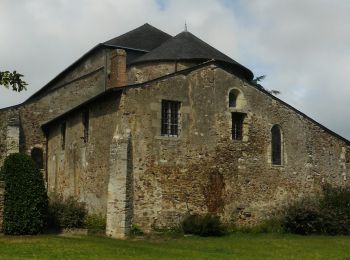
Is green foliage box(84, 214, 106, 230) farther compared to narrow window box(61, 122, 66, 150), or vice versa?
narrow window box(61, 122, 66, 150)

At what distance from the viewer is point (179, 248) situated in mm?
15203

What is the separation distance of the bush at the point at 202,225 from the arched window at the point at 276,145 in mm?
4453

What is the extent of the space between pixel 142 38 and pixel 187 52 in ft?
21.0

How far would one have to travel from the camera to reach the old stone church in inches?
748

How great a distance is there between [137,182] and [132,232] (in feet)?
5.64

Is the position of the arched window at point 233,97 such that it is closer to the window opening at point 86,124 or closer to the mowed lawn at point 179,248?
the mowed lawn at point 179,248

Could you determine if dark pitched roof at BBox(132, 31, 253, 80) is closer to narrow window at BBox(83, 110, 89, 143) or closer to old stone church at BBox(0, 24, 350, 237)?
old stone church at BBox(0, 24, 350, 237)

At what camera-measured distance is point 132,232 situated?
1830 cm

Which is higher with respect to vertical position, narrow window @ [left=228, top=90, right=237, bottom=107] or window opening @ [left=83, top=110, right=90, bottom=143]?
narrow window @ [left=228, top=90, right=237, bottom=107]

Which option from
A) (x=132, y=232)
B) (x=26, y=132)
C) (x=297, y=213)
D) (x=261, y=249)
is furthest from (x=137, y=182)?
(x=26, y=132)

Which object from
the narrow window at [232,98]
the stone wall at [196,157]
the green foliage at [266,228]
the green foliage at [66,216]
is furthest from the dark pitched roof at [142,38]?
the green foliage at [266,228]

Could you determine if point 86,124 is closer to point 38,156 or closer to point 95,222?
point 95,222

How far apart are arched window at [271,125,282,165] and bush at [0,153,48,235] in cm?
926

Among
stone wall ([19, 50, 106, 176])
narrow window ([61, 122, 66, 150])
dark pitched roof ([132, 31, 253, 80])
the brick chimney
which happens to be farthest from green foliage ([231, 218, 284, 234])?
stone wall ([19, 50, 106, 176])
